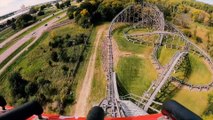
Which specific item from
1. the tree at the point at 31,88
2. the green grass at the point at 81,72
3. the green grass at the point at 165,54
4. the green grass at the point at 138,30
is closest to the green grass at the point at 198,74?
the green grass at the point at 165,54

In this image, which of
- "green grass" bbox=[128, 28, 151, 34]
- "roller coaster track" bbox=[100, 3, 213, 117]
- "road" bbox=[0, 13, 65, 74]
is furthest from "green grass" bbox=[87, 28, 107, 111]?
"road" bbox=[0, 13, 65, 74]

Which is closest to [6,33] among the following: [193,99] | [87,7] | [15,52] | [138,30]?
[15,52]

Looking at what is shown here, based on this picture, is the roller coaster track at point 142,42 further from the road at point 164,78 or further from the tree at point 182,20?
the tree at point 182,20

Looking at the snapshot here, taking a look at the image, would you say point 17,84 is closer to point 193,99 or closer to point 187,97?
point 187,97

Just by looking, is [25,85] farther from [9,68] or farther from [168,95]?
[168,95]

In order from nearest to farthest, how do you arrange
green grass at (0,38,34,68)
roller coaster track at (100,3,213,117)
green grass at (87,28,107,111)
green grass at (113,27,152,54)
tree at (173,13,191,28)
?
roller coaster track at (100,3,213,117) → green grass at (87,28,107,111) → green grass at (0,38,34,68) → green grass at (113,27,152,54) → tree at (173,13,191,28)

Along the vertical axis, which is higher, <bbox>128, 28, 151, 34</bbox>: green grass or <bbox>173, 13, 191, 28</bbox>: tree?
<bbox>173, 13, 191, 28</bbox>: tree

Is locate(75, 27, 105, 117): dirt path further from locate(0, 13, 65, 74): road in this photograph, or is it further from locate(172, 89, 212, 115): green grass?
locate(0, 13, 65, 74): road
